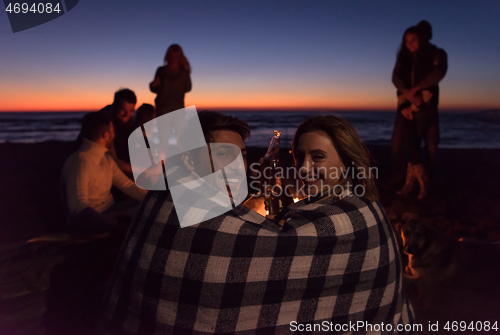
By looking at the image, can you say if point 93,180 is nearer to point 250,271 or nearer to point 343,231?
point 250,271

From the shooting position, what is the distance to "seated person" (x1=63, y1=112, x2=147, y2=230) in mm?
2326

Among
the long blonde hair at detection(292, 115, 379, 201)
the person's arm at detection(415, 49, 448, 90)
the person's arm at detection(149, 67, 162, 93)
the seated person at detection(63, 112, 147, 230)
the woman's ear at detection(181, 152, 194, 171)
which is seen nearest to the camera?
the long blonde hair at detection(292, 115, 379, 201)

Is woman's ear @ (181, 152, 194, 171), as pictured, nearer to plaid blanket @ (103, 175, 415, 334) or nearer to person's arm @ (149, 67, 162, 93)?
plaid blanket @ (103, 175, 415, 334)

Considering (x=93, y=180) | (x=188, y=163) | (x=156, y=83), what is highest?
(x=156, y=83)

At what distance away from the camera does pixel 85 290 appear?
6.97 feet

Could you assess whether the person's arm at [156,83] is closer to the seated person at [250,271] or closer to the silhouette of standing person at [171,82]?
the silhouette of standing person at [171,82]

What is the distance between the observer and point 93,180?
2.51 m

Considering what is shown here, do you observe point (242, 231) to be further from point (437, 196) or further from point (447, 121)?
point (447, 121)

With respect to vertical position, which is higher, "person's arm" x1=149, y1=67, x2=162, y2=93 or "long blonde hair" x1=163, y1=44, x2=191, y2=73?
"long blonde hair" x1=163, y1=44, x2=191, y2=73

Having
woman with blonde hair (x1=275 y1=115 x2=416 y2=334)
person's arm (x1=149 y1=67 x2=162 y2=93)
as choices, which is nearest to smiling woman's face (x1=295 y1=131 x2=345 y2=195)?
woman with blonde hair (x1=275 y1=115 x2=416 y2=334)

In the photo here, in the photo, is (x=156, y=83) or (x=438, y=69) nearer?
(x=438, y=69)

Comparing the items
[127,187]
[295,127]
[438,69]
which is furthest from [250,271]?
[295,127]

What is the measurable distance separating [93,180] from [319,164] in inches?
73.2

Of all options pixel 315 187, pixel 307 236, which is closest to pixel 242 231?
pixel 307 236
